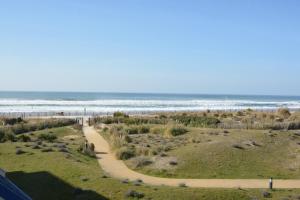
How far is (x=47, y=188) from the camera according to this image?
19.9m

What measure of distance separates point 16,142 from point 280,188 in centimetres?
1798

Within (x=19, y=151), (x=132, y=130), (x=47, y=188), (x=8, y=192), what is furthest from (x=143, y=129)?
(x=8, y=192)

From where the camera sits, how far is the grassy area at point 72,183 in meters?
18.6

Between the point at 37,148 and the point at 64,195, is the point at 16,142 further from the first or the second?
the point at 64,195

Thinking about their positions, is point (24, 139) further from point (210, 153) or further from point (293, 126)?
point (293, 126)

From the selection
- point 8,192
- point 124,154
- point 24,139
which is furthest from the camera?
point 24,139

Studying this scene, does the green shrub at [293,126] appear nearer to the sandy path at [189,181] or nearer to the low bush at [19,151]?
the sandy path at [189,181]

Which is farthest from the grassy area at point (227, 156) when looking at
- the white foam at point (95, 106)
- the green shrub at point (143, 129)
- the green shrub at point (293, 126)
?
the white foam at point (95, 106)

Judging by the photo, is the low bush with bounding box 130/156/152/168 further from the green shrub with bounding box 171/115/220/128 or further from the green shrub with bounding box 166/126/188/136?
the green shrub with bounding box 171/115/220/128

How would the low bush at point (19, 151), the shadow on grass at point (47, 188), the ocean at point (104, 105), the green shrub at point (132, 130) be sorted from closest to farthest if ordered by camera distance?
1. the shadow on grass at point (47, 188)
2. the low bush at point (19, 151)
3. the green shrub at point (132, 130)
4. the ocean at point (104, 105)

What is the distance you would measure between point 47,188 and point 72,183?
111 centimetres

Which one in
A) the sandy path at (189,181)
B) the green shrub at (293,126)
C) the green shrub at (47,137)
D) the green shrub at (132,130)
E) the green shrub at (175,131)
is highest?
the green shrub at (293,126)

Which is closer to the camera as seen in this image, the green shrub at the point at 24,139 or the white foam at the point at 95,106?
the green shrub at the point at 24,139

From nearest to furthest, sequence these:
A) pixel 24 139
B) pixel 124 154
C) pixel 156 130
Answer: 1. pixel 124 154
2. pixel 24 139
3. pixel 156 130
